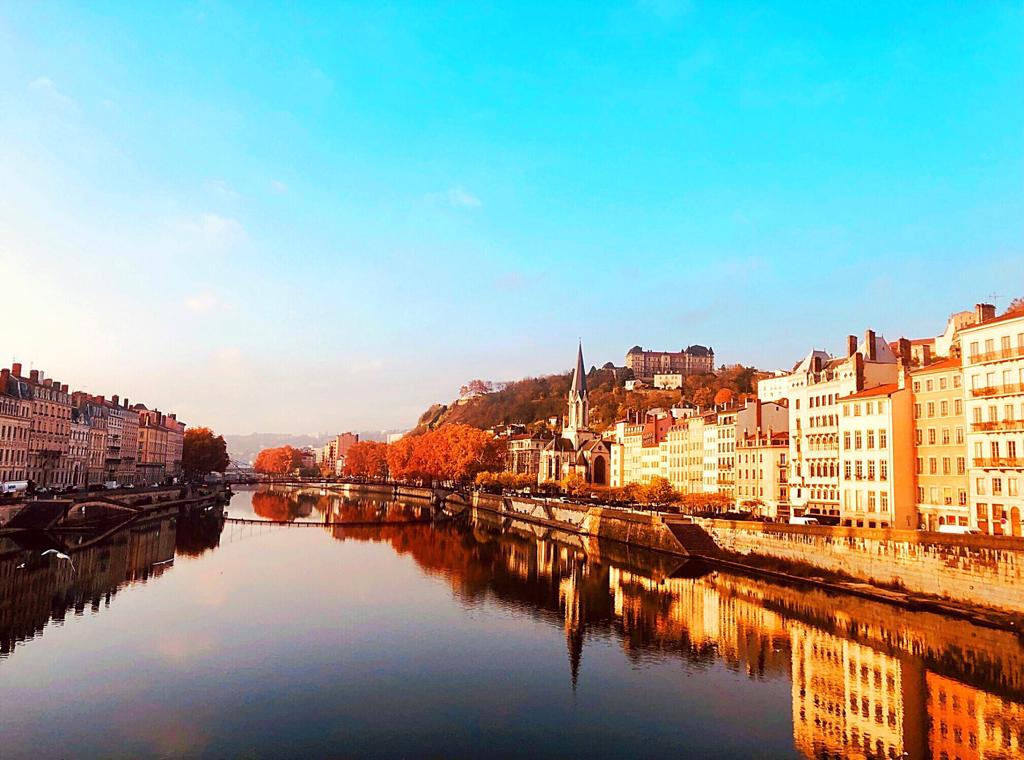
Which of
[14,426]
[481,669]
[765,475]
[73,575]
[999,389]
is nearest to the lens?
[481,669]

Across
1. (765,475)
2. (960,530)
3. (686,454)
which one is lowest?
(960,530)

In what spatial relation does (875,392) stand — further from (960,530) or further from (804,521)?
(960,530)

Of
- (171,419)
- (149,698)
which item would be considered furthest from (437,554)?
(171,419)

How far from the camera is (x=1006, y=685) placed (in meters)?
28.3

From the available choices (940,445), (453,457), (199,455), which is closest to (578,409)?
(453,457)

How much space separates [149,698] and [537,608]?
77.4ft

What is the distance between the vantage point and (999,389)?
40.9 metres

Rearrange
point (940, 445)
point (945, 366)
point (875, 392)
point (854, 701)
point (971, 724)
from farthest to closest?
point (875, 392)
point (940, 445)
point (945, 366)
point (854, 701)
point (971, 724)

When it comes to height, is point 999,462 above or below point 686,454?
below

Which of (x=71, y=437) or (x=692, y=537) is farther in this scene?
(x=71, y=437)

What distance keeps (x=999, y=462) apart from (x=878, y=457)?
38.0ft

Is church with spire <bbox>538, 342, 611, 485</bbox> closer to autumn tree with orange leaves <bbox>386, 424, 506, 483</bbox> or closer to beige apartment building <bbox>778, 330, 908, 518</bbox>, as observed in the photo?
autumn tree with orange leaves <bbox>386, 424, 506, 483</bbox>

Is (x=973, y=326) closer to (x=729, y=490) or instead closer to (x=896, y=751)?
(x=896, y=751)

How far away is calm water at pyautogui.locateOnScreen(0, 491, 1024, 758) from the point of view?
24.0 meters
